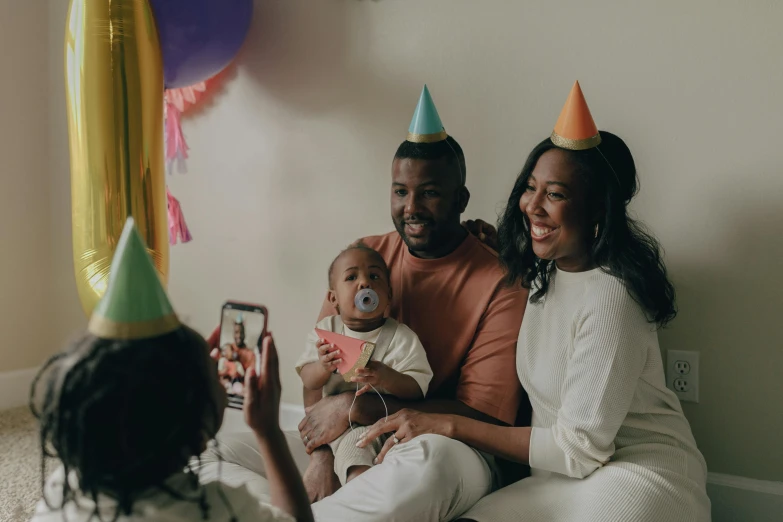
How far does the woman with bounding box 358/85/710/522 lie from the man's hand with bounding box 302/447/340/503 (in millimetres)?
159

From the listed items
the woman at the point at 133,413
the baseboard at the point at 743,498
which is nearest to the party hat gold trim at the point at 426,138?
the woman at the point at 133,413

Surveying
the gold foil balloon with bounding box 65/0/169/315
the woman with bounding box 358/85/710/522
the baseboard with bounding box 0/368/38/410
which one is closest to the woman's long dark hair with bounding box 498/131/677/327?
the woman with bounding box 358/85/710/522

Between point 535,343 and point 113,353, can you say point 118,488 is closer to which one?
point 113,353

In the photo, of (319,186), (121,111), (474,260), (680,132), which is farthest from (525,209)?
(121,111)

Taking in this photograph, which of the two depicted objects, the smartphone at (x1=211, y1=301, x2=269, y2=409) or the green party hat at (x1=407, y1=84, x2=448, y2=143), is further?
the green party hat at (x1=407, y1=84, x2=448, y2=143)

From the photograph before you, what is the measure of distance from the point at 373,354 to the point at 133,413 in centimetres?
79

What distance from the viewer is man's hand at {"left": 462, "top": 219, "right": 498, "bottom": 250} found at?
5.28ft

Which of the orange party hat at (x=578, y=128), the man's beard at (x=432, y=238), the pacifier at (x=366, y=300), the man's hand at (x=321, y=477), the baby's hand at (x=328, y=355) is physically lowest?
the man's hand at (x=321, y=477)

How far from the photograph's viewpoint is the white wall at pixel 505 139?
1.50 metres

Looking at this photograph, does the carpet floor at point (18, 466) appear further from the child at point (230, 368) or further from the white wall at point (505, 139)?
the child at point (230, 368)

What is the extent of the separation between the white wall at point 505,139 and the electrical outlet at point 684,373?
0.02 metres

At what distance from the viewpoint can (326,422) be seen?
1.48m

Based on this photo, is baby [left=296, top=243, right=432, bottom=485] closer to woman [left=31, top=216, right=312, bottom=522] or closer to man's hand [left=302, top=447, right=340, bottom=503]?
man's hand [left=302, top=447, right=340, bottom=503]

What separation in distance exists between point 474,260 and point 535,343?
0.87 feet
